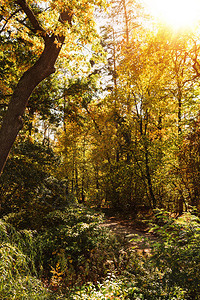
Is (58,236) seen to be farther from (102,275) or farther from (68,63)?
(68,63)

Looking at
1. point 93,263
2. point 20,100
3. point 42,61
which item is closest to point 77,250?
point 93,263

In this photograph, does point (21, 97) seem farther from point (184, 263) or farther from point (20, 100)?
point (184, 263)

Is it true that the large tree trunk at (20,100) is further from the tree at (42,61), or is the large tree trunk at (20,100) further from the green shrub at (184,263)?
the green shrub at (184,263)

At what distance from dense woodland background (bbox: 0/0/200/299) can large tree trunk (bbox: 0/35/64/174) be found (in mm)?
207

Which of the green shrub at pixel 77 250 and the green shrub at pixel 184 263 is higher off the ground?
the green shrub at pixel 184 263

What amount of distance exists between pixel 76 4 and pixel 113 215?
995 cm

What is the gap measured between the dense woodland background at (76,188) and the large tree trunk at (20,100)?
0.68 ft

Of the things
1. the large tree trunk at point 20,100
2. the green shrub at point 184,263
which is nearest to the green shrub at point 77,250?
the green shrub at point 184,263

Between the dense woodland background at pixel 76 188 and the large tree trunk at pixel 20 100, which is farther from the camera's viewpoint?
the large tree trunk at pixel 20 100

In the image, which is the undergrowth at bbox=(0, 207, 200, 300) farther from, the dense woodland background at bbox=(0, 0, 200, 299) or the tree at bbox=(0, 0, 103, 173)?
the tree at bbox=(0, 0, 103, 173)

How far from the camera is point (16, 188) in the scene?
240 inches

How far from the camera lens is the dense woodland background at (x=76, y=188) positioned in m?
2.97

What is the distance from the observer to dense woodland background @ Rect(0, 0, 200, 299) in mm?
2975

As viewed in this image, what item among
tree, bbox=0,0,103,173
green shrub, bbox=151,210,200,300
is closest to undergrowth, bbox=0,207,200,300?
green shrub, bbox=151,210,200,300
